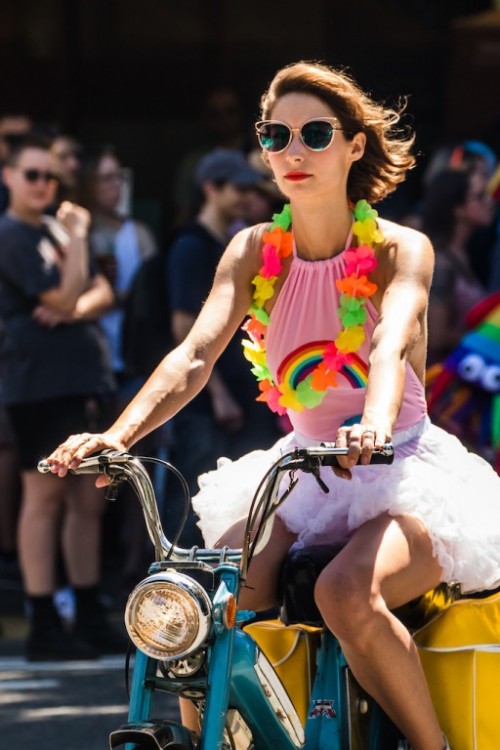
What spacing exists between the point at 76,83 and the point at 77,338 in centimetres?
335

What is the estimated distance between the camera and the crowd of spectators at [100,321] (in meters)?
6.95

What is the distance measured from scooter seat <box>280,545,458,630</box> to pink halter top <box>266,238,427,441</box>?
34 cm

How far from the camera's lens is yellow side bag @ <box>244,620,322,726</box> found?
13.4 feet

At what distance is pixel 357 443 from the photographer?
10.7 ft

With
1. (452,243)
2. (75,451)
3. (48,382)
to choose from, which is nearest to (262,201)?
(452,243)

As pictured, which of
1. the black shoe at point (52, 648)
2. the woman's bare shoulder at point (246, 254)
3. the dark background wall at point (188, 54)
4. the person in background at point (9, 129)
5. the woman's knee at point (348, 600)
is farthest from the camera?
the dark background wall at point (188, 54)

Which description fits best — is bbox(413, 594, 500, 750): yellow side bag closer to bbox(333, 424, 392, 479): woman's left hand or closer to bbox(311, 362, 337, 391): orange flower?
bbox(311, 362, 337, 391): orange flower

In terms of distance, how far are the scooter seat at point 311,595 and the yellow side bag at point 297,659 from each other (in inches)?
4.9

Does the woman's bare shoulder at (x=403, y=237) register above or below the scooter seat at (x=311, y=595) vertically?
above


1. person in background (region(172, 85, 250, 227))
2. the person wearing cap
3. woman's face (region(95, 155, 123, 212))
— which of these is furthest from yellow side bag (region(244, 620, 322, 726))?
person in background (region(172, 85, 250, 227))

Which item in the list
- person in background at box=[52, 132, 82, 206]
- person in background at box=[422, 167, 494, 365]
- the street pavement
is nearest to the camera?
the street pavement

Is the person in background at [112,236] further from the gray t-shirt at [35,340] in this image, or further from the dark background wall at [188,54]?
the dark background wall at [188,54]

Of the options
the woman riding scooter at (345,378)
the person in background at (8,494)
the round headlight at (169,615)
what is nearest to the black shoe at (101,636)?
the person in background at (8,494)

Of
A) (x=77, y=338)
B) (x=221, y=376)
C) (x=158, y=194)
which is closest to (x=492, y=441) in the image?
(x=221, y=376)
